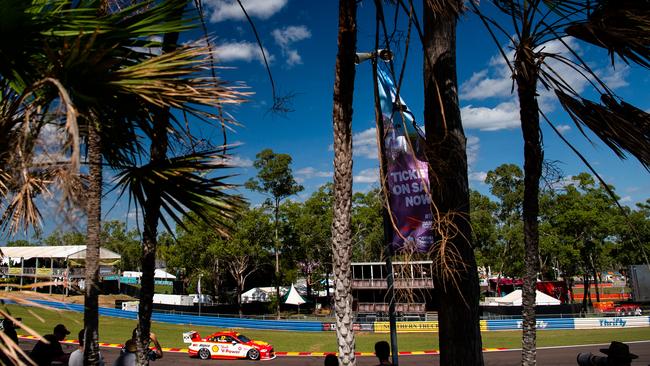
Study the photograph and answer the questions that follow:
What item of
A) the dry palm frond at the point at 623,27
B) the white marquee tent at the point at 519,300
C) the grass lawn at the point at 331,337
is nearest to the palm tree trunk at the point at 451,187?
the dry palm frond at the point at 623,27

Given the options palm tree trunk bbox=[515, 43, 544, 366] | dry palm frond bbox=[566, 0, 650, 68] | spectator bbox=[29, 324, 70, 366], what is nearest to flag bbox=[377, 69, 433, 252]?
palm tree trunk bbox=[515, 43, 544, 366]

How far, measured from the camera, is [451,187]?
3.95 metres

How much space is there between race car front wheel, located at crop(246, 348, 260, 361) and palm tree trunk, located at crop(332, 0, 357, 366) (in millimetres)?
19194

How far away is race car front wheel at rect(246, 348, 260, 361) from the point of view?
850 inches

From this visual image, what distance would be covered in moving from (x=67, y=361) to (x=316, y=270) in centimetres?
4324

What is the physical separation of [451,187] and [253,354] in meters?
19.8

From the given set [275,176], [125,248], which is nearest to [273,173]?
[275,176]

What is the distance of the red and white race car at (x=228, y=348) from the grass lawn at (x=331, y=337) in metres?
3.98

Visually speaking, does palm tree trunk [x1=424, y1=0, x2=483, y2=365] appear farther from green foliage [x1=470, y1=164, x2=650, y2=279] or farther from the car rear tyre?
green foliage [x1=470, y1=164, x2=650, y2=279]

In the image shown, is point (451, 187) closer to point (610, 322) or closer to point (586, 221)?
point (610, 322)

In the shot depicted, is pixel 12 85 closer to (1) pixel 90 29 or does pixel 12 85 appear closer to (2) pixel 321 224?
(1) pixel 90 29

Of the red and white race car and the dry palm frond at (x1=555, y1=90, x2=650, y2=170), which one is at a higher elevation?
the dry palm frond at (x1=555, y1=90, x2=650, y2=170)

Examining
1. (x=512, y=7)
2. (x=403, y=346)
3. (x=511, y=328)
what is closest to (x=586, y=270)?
(x=511, y=328)

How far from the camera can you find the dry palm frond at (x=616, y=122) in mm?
3109
